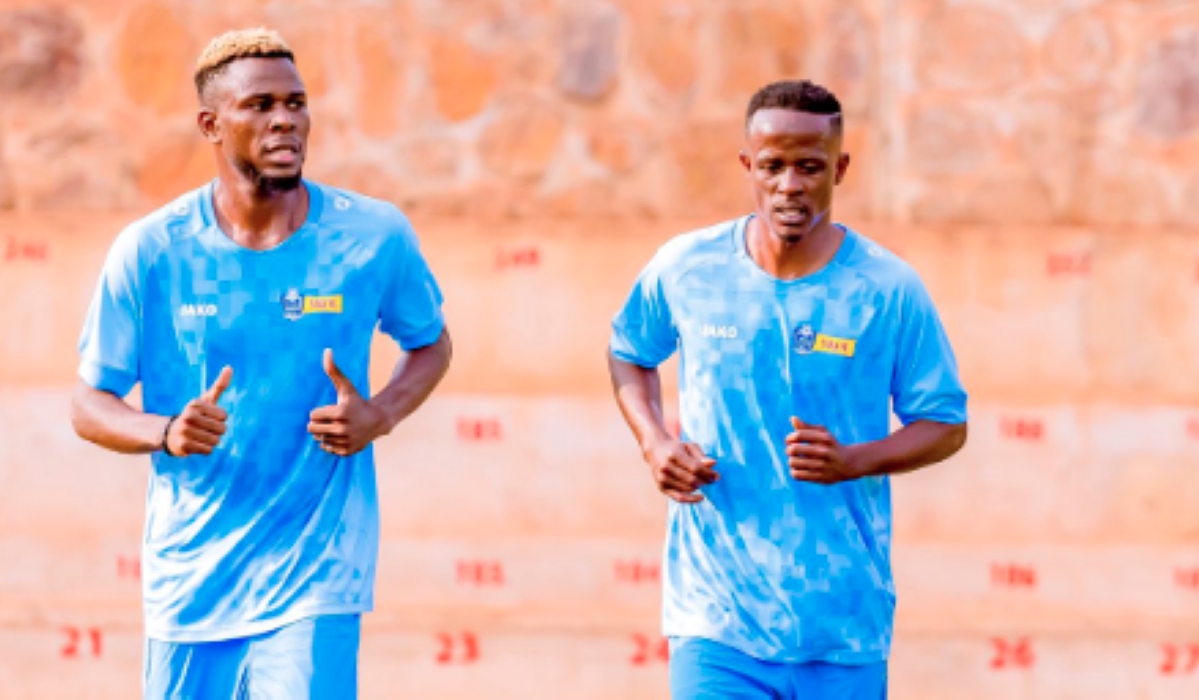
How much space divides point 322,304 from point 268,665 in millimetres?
861

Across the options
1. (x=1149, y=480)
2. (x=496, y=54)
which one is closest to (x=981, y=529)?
(x=1149, y=480)

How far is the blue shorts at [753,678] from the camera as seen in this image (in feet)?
20.1

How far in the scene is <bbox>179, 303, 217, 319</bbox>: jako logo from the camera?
20.1 ft

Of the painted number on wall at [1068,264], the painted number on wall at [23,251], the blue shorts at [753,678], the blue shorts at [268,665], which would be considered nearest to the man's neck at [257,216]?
the blue shorts at [268,665]

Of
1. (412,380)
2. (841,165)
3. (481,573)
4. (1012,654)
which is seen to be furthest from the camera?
(481,573)

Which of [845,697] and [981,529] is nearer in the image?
[845,697]

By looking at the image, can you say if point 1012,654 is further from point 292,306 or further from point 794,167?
point 292,306

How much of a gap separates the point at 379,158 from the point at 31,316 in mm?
1445

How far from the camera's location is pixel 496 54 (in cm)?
988

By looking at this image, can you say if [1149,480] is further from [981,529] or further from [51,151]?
[51,151]

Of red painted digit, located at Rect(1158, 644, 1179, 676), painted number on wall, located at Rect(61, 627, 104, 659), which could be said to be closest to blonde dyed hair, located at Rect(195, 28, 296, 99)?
painted number on wall, located at Rect(61, 627, 104, 659)

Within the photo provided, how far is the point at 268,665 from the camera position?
6070 mm

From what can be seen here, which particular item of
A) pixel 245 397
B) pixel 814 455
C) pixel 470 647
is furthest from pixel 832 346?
pixel 470 647

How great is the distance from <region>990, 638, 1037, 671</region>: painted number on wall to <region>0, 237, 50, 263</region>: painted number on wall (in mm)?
3828
